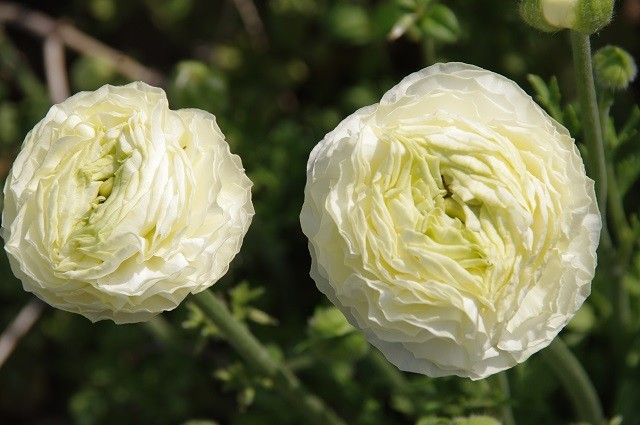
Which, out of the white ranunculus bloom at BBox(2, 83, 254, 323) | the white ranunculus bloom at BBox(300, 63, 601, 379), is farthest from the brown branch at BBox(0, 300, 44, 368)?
the white ranunculus bloom at BBox(300, 63, 601, 379)

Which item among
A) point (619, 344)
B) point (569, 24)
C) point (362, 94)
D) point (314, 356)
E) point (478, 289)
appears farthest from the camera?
point (362, 94)

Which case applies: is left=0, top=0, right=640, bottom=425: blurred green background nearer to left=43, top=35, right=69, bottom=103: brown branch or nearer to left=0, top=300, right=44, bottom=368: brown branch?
left=43, top=35, right=69, bottom=103: brown branch

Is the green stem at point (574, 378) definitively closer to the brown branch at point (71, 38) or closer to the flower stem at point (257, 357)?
the flower stem at point (257, 357)

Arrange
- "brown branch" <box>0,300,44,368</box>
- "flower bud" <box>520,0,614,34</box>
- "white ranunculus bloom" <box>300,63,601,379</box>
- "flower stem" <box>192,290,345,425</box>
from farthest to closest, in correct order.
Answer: "brown branch" <box>0,300,44,368</box>
"flower stem" <box>192,290,345,425</box>
"flower bud" <box>520,0,614,34</box>
"white ranunculus bloom" <box>300,63,601,379</box>

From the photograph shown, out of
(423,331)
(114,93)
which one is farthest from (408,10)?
(423,331)

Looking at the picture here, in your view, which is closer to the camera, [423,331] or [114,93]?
[423,331]

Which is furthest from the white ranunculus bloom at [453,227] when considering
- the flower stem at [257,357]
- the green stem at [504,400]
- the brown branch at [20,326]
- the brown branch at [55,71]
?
the brown branch at [55,71]

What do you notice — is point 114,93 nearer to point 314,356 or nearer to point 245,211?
point 245,211
